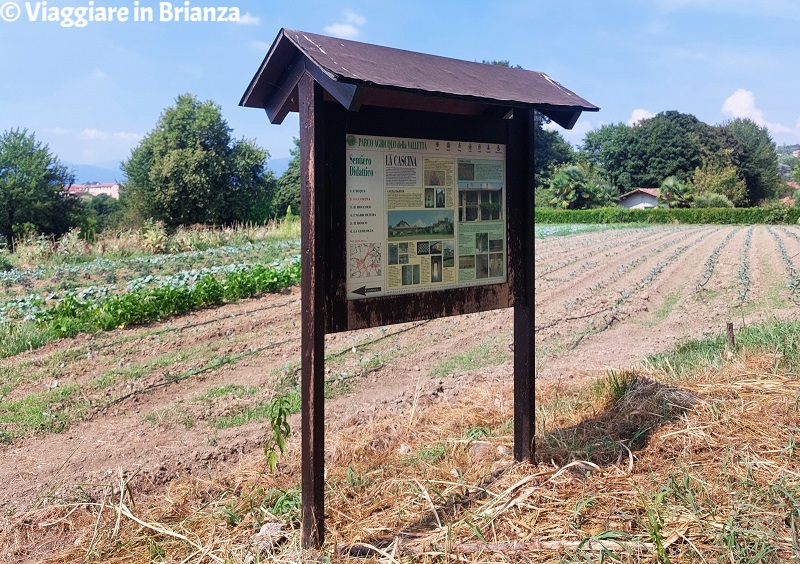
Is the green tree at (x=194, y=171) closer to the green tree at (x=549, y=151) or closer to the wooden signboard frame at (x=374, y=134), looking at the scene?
the green tree at (x=549, y=151)

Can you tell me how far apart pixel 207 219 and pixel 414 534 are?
42043 mm

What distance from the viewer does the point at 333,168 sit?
3.24 meters

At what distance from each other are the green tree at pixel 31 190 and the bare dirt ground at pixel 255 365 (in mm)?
36881

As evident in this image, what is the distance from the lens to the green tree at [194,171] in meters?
41.9

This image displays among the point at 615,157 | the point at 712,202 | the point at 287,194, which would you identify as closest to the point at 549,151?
the point at 615,157

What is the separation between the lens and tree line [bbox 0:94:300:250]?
4181cm

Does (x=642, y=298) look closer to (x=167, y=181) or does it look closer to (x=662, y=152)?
(x=167, y=181)

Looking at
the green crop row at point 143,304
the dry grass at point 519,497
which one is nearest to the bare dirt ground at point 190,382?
the green crop row at point 143,304

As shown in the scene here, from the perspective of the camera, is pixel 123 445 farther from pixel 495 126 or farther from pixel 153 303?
pixel 153 303

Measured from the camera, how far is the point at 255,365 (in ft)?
26.0

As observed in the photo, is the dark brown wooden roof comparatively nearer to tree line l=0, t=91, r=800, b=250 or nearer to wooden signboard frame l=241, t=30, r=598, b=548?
wooden signboard frame l=241, t=30, r=598, b=548

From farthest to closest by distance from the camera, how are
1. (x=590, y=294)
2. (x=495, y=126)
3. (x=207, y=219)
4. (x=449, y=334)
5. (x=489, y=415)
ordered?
(x=207, y=219), (x=590, y=294), (x=449, y=334), (x=489, y=415), (x=495, y=126)

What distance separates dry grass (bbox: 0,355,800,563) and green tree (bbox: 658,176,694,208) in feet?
163

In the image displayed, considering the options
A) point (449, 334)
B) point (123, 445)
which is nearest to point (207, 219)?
point (449, 334)
